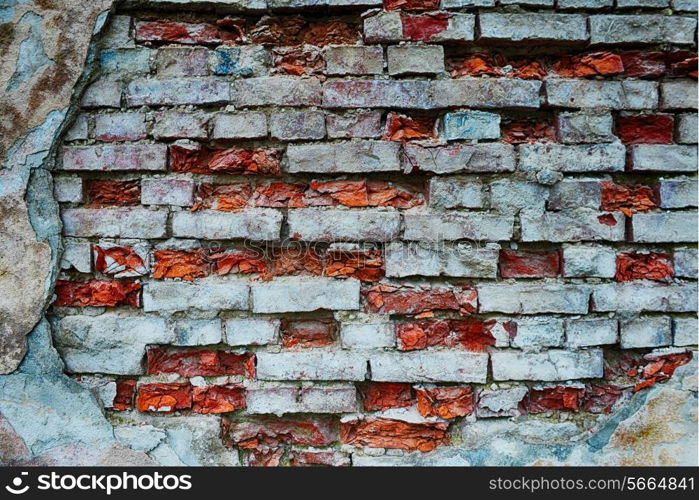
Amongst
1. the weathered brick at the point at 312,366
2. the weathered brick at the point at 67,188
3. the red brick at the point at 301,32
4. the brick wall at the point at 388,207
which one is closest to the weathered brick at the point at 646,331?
the brick wall at the point at 388,207

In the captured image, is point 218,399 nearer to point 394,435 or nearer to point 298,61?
point 394,435

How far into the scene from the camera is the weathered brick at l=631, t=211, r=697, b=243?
130 cm

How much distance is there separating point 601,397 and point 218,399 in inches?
40.4

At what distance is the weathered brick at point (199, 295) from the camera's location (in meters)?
1.32

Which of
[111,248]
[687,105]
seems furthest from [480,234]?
[111,248]

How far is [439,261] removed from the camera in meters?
1.31

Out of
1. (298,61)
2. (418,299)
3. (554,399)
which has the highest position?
(298,61)

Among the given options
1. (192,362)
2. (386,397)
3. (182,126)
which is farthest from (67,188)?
(386,397)

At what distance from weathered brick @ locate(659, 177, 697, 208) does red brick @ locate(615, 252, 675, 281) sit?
136 mm

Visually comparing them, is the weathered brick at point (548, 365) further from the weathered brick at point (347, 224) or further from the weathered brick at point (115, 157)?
the weathered brick at point (115, 157)

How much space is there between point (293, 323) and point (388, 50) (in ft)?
2.49

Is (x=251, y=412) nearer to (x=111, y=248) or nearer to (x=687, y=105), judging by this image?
(x=111, y=248)

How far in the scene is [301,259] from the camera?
4.42 ft

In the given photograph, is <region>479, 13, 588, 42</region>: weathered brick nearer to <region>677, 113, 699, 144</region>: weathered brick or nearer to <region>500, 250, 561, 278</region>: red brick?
<region>677, 113, 699, 144</region>: weathered brick
